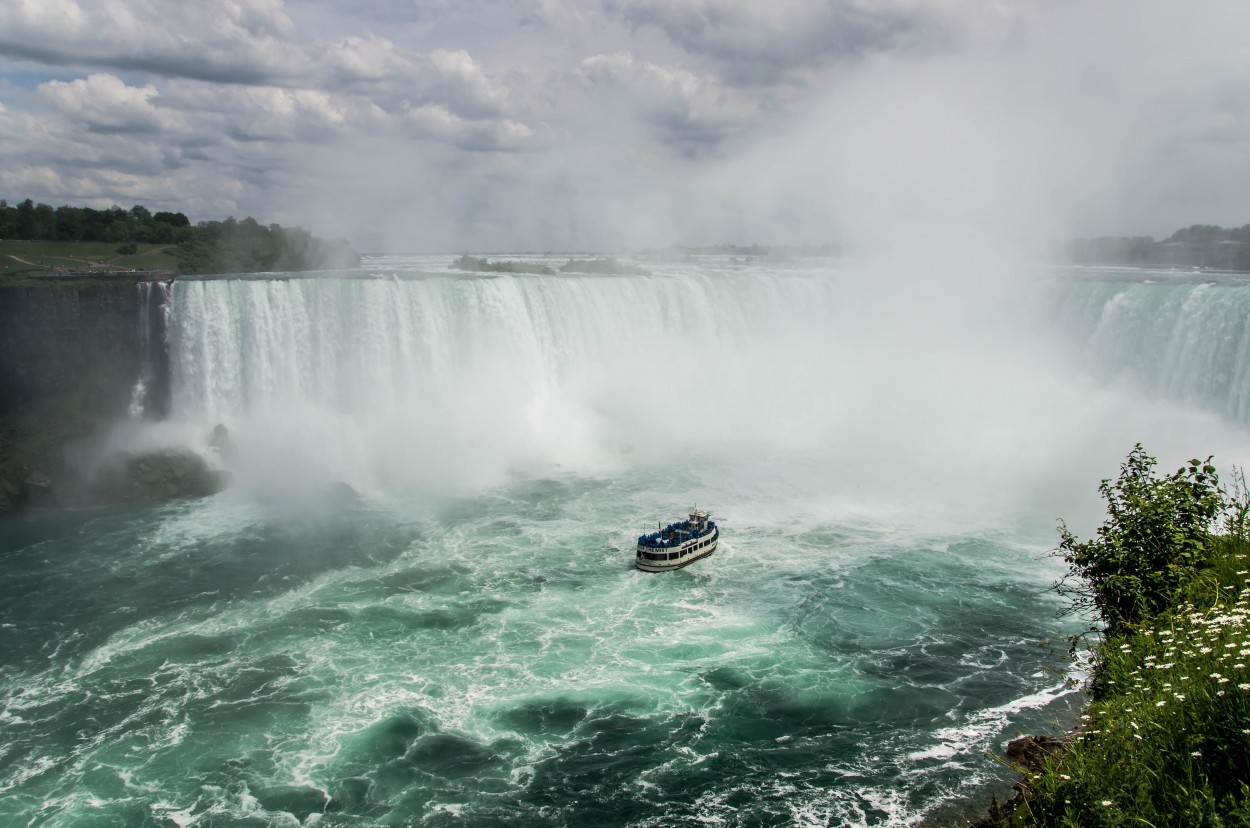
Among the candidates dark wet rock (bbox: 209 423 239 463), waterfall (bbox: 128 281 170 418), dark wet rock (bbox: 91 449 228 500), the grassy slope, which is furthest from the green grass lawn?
the grassy slope

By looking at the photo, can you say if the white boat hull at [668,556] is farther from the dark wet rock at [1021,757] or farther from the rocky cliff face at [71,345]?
the rocky cliff face at [71,345]

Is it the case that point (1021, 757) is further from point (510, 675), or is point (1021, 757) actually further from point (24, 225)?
point (24, 225)

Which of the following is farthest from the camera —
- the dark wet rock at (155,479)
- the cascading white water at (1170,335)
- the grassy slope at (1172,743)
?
the cascading white water at (1170,335)

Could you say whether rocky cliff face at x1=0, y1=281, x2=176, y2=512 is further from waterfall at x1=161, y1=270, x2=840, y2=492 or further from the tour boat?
the tour boat

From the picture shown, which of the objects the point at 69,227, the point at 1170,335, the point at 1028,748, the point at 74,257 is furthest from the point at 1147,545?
the point at 69,227

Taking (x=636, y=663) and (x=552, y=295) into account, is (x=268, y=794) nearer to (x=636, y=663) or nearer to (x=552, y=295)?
(x=636, y=663)

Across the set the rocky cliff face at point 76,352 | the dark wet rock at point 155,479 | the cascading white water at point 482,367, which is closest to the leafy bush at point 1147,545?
the cascading white water at point 482,367

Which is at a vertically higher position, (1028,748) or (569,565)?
(1028,748)
